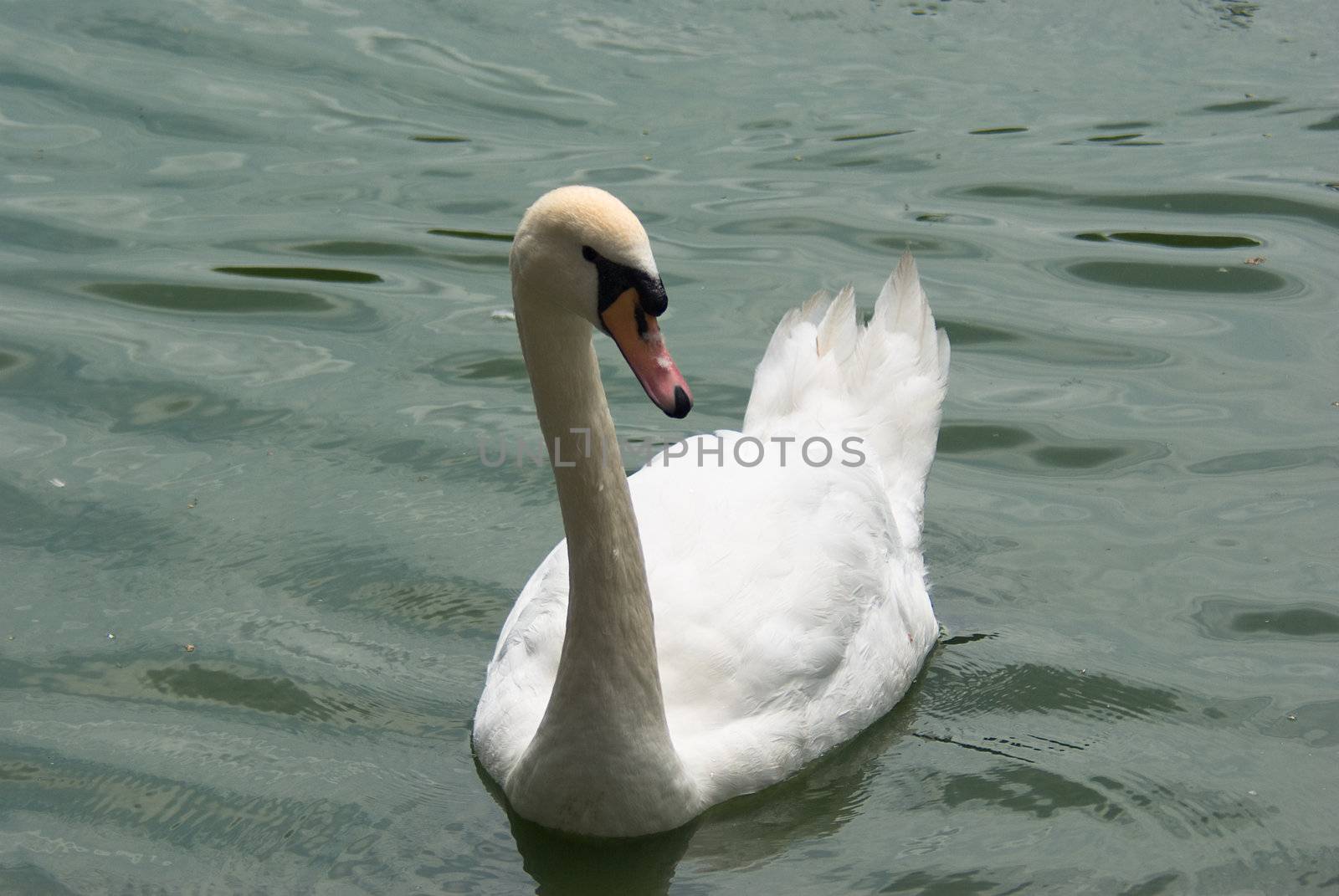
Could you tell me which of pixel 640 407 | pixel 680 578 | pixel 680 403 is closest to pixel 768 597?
pixel 680 578

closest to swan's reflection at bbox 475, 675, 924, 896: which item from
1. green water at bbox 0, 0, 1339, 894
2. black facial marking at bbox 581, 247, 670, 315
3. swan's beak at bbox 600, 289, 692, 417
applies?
green water at bbox 0, 0, 1339, 894

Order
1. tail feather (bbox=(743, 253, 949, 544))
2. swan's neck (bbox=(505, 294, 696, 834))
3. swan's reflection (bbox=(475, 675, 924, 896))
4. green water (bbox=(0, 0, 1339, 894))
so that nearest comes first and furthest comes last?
swan's neck (bbox=(505, 294, 696, 834)) → swan's reflection (bbox=(475, 675, 924, 896)) → green water (bbox=(0, 0, 1339, 894)) → tail feather (bbox=(743, 253, 949, 544))

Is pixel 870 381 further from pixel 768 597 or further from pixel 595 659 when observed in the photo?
pixel 595 659

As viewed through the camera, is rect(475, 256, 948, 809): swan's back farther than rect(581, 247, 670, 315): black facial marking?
Yes

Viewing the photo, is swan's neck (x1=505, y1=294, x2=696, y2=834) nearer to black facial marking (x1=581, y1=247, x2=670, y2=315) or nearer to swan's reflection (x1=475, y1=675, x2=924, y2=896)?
swan's reflection (x1=475, y1=675, x2=924, y2=896)

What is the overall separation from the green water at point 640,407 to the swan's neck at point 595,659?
160mm

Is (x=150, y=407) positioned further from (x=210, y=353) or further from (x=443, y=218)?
(x=443, y=218)

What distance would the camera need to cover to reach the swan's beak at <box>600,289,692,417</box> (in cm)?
395

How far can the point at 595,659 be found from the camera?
4.57 metres

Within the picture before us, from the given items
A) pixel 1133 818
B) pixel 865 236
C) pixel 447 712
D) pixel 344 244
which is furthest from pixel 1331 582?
pixel 344 244

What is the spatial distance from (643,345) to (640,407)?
3.56 m

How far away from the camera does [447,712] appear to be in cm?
536

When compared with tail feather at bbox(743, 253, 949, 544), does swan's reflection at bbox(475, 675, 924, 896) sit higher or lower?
lower

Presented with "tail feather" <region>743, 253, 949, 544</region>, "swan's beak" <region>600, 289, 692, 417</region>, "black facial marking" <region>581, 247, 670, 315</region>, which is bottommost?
"tail feather" <region>743, 253, 949, 544</region>
